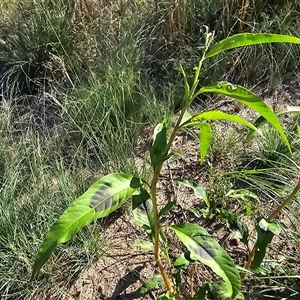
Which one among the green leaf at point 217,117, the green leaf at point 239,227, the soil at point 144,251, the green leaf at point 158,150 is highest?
the green leaf at point 217,117

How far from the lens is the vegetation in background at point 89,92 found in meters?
1.81

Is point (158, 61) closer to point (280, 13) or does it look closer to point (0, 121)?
point (280, 13)

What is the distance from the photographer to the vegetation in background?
5.95ft

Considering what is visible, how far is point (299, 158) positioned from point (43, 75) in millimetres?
1634

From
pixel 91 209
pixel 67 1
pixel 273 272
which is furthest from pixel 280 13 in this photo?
pixel 91 209

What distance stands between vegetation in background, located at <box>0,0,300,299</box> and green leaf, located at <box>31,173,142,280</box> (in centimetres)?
80

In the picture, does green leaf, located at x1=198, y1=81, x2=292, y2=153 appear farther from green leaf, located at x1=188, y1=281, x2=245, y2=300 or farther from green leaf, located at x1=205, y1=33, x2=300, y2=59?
green leaf, located at x1=188, y1=281, x2=245, y2=300

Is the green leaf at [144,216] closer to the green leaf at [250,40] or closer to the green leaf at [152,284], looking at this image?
the green leaf at [152,284]

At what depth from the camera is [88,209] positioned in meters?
0.93

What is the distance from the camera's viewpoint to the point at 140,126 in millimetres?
2338

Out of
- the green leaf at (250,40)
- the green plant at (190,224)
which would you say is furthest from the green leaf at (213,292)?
the green leaf at (250,40)

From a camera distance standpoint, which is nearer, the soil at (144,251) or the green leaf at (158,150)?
the green leaf at (158,150)

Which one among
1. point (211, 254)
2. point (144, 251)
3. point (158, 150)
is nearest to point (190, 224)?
point (211, 254)

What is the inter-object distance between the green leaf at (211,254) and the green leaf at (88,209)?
181 millimetres
